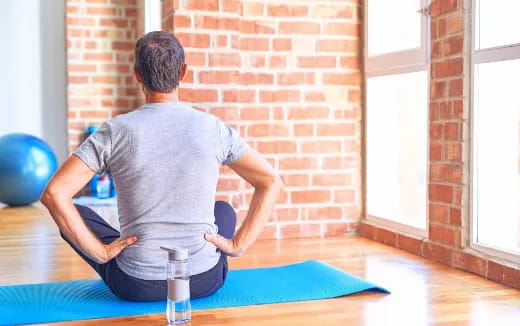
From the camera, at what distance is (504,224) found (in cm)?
305

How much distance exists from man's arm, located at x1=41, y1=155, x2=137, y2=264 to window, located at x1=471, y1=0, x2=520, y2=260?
1.52 metres

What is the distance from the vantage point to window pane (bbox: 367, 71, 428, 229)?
3693 millimetres

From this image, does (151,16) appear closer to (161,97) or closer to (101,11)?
(101,11)

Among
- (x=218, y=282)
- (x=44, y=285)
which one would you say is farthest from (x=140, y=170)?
(x=44, y=285)

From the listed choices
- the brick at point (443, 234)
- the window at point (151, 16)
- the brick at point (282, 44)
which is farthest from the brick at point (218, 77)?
the window at point (151, 16)

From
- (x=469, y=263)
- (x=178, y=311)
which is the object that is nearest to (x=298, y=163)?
(x=469, y=263)

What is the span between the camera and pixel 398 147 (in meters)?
3.91

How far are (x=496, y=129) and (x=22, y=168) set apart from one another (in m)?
3.68

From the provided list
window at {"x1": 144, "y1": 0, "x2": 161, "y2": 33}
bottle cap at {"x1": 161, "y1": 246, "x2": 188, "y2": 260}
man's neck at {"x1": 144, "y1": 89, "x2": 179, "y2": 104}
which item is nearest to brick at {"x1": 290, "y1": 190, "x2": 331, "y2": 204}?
man's neck at {"x1": 144, "y1": 89, "x2": 179, "y2": 104}

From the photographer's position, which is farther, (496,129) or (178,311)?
(496,129)

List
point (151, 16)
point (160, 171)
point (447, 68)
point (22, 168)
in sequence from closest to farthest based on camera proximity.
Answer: point (160, 171) < point (447, 68) < point (22, 168) < point (151, 16)

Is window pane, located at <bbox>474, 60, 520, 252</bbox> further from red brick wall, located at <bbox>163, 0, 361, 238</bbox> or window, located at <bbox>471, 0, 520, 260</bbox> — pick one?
red brick wall, located at <bbox>163, 0, 361, 238</bbox>

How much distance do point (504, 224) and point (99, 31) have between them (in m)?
4.11

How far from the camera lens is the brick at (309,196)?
13.7ft
